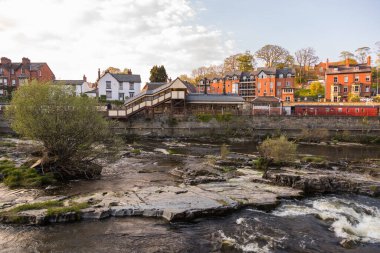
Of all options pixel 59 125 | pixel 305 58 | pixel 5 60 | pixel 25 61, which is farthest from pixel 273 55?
pixel 59 125

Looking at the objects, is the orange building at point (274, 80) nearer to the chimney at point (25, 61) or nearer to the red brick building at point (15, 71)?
the red brick building at point (15, 71)

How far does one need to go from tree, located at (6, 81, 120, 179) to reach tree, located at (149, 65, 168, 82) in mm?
65708

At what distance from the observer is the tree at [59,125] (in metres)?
22.6

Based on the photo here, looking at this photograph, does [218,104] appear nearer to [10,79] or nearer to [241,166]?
[241,166]

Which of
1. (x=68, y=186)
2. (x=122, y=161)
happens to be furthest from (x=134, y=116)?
(x=68, y=186)

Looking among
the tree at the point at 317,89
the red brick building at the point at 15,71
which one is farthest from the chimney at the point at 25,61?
the tree at the point at 317,89

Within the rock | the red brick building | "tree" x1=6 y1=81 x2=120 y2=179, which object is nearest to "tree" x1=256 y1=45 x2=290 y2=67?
the red brick building

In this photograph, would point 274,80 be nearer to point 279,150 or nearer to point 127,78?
point 127,78

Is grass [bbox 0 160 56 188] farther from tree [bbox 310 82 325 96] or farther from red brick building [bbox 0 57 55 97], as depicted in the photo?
tree [bbox 310 82 325 96]

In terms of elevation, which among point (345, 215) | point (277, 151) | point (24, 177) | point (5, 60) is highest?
point (5, 60)

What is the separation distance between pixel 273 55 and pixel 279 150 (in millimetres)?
89754

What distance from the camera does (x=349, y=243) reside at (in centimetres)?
1306

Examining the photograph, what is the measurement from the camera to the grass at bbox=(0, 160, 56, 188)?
2092 centimetres

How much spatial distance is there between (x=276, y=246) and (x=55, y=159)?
1744 centimetres
